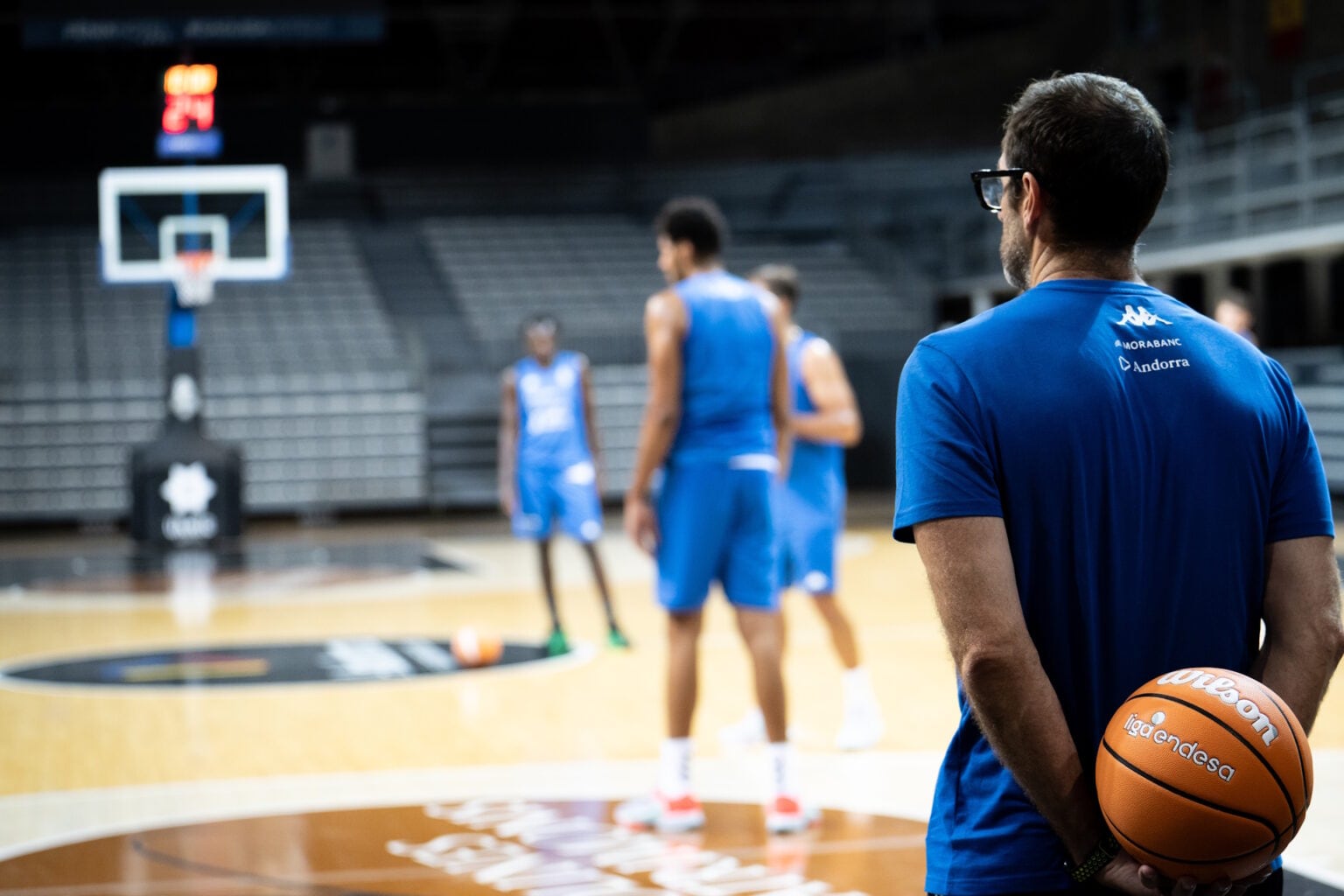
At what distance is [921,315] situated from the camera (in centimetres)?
2098

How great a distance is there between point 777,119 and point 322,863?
20.8 m

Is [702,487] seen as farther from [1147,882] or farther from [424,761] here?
[1147,882]

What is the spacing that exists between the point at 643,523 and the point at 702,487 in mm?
199

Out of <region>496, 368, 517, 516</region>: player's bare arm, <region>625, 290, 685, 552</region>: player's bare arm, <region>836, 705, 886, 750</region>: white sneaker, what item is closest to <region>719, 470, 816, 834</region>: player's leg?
<region>625, 290, 685, 552</region>: player's bare arm

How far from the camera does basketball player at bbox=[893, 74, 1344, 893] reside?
5.80 ft

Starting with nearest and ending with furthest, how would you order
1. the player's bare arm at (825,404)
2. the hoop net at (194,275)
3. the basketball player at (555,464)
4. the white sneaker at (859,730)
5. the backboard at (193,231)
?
the white sneaker at (859,730)
the player's bare arm at (825,404)
the basketball player at (555,464)
the backboard at (193,231)
the hoop net at (194,275)

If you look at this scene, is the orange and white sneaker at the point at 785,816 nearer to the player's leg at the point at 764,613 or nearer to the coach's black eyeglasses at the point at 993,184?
the player's leg at the point at 764,613

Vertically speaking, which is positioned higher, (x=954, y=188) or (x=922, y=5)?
(x=922, y=5)

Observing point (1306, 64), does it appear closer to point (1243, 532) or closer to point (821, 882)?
point (821, 882)

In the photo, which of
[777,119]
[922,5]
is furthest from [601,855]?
[777,119]

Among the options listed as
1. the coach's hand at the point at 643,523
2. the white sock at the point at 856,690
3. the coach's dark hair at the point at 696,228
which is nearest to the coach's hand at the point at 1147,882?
the coach's hand at the point at 643,523

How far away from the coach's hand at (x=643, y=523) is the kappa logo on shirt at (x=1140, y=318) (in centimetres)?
283

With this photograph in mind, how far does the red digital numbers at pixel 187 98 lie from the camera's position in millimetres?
13422

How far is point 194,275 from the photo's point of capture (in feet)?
46.8
